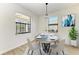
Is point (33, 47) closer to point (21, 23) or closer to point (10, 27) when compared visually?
point (21, 23)

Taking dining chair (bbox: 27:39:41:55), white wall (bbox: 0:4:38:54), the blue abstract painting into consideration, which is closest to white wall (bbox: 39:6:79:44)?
the blue abstract painting

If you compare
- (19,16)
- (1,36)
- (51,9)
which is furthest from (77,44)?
(1,36)

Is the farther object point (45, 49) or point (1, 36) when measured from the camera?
point (45, 49)

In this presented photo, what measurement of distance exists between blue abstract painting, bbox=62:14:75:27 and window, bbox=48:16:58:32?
40 cm

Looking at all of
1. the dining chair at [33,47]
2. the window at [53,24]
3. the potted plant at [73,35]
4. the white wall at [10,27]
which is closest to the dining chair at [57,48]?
the dining chair at [33,47]

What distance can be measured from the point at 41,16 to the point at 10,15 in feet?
4.09

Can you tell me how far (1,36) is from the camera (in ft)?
13.4

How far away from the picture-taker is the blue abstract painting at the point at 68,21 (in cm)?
533

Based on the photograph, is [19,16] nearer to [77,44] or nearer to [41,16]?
[41,16]

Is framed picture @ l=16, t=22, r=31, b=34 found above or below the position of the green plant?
above

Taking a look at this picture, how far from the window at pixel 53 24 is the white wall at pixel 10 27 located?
59 centimetres

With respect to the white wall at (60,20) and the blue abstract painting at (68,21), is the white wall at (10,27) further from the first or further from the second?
the blue abstract painting at (68,21)

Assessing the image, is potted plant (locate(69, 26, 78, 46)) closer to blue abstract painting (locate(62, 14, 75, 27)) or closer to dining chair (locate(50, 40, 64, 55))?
blue abstract painting (locate(62, 14, 75, 27))

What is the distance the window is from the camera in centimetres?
503
